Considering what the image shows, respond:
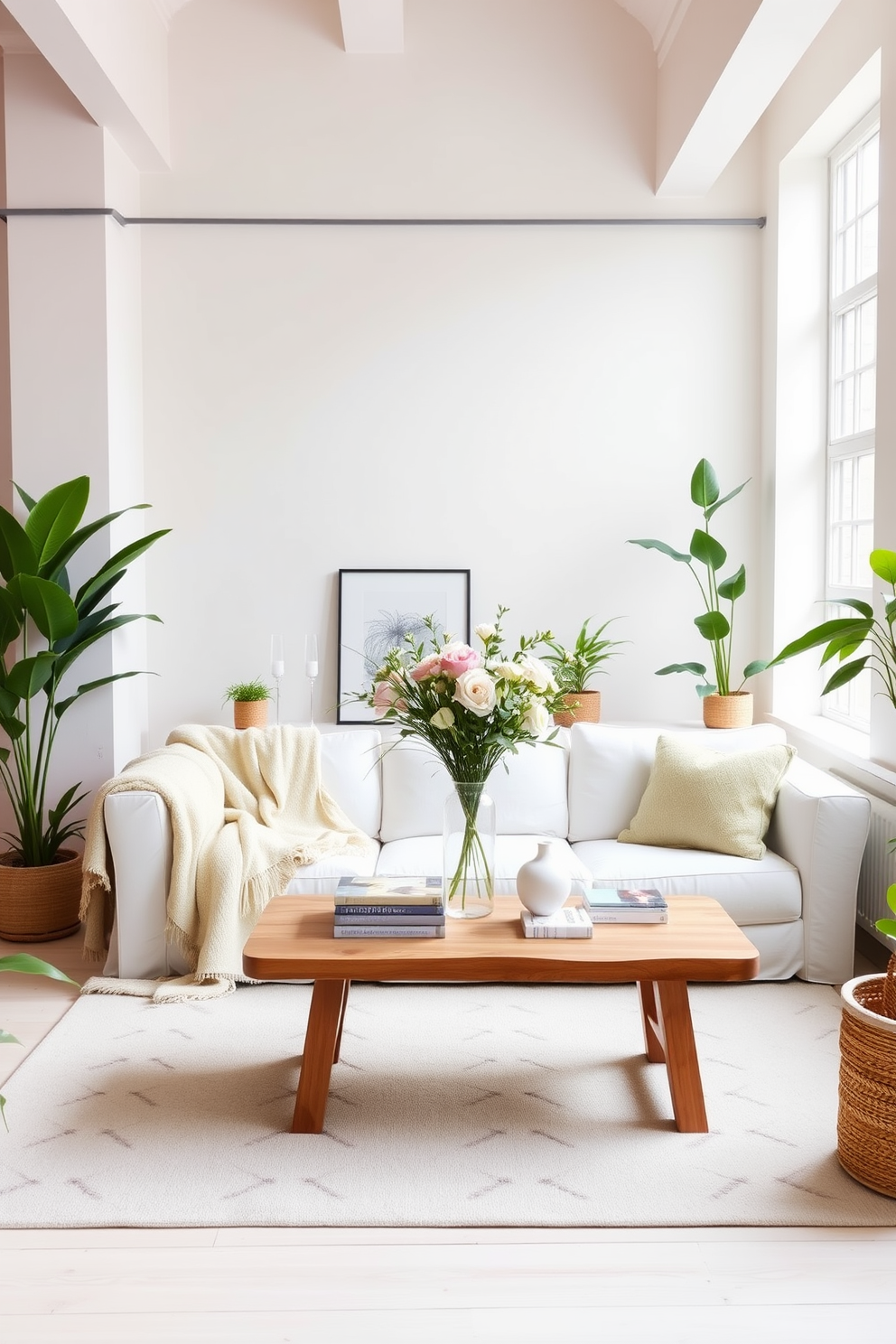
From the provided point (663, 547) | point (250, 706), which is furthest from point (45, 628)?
point (663, 547)

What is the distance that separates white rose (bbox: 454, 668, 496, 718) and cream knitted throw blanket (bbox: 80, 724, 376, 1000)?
128cm

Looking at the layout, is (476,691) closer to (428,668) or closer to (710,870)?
(428,668)

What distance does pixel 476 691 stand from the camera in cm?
247

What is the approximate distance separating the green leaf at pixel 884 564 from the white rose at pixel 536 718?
2.58 ft

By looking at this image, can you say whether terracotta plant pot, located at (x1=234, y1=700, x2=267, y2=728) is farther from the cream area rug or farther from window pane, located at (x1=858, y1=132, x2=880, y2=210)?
window pane, located at (x1=858, y1=132, x2=880, y2=210)

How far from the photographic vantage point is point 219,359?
15.1 feet

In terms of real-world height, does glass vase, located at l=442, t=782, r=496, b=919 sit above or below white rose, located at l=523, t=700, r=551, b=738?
below

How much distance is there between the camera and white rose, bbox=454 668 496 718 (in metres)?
2.47

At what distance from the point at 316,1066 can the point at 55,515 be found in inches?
89.9

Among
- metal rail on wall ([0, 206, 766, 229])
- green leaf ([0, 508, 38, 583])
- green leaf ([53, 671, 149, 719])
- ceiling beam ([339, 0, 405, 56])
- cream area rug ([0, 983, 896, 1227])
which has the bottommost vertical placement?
cream area rug ([0, 983, 896, 1227])

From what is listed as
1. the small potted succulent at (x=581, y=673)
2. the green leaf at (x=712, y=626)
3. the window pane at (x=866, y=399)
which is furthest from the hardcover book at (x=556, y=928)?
the window pane at (x=866, y=399)

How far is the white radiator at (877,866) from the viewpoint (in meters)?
3.34

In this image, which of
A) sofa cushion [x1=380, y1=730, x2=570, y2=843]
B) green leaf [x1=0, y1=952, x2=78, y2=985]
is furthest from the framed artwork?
green leaf [x1=0, y1=952, x2=78, y2=985]

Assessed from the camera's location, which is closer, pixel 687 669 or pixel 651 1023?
pixel 651 1023
